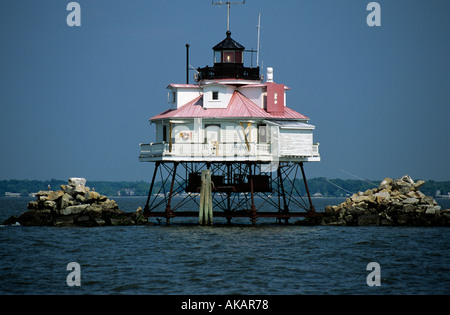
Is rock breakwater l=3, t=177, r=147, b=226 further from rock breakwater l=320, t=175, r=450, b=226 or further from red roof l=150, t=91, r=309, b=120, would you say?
rock breakwater l=320, t=175, r=450, b=226

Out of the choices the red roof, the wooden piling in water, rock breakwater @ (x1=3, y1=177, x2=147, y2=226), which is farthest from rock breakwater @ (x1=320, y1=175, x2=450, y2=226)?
rock breakwater @ (x1=3, y1=177, x2=147, y2=226)

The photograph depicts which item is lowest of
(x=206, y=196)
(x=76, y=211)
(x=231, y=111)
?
(x=76, y=211)

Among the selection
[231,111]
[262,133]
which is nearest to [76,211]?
[231,111]

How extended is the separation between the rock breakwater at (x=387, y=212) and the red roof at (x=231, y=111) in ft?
26.1

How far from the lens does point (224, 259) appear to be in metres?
38.9

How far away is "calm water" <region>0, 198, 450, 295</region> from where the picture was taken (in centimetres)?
3209

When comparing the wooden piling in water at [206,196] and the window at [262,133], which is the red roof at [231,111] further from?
the wooden piling in water at [206,196]

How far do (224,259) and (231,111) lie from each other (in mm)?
16545

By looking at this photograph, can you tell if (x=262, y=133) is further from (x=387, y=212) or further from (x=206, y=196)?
(x=387, y=212)

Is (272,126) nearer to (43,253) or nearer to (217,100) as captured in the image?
(217,100)

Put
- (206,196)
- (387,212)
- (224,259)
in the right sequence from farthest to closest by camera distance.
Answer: (387,212) → (206,196) → (224,259)
